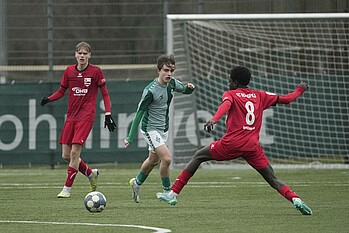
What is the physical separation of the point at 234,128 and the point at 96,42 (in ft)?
35.9

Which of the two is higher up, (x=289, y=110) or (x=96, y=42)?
(x=96, y=42)

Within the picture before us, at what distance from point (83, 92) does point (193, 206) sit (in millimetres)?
2883

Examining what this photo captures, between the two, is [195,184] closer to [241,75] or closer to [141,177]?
[141,177]

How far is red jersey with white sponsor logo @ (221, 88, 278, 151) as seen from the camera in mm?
11172

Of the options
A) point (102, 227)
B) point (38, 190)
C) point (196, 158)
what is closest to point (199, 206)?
point (196, 158)

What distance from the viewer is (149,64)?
855 inches

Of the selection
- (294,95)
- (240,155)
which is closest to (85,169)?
(240,155)

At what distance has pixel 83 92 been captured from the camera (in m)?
14.0

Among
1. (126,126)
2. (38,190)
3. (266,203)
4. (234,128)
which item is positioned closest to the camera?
(234,128)

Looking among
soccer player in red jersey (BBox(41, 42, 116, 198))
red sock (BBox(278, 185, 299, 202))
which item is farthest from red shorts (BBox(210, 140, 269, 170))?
soccer player in red jersey (BBox(41, 42, 116, 198))

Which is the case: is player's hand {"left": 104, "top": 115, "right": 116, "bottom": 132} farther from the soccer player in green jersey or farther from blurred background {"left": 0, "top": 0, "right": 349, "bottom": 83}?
blurred background {"left": 0, "top": 0, "right": 349, "bottom": 83}

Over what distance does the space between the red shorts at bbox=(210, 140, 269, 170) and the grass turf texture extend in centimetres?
51

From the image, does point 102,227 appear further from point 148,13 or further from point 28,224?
point 148,13

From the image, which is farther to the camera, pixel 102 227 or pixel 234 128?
pixel 234 128
